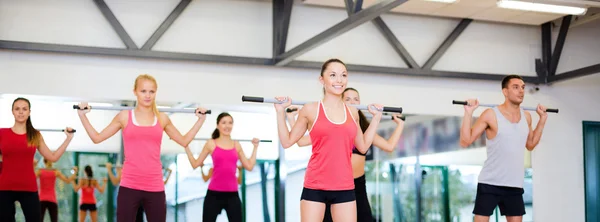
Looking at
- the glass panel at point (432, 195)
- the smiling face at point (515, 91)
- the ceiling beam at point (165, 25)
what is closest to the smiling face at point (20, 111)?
the ceiling beam at point (165, 25)

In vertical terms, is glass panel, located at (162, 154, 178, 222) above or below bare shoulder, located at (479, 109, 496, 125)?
below

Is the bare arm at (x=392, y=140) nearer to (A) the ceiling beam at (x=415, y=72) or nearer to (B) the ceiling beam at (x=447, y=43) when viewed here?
Answer: (A) the ceiling beam at (x=415, y=72)

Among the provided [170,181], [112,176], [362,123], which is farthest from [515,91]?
[112,176]

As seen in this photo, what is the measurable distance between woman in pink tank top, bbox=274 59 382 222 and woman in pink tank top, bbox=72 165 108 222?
4811 mm

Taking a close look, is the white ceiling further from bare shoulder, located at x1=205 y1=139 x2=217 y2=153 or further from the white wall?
bare shoulder, located at x1=205 y1=139 x2=217 y2=153

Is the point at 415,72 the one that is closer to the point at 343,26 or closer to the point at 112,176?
the point at 343,26

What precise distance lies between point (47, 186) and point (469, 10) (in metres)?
5.41

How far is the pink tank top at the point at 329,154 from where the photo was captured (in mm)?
4465

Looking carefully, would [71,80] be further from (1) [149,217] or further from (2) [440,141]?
(2) [440,141]

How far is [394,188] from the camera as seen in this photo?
9852mm

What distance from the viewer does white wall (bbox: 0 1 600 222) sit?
838 cm

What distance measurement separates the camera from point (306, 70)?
368 inches

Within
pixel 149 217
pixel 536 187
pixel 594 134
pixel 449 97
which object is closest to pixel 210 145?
pixel 149 217

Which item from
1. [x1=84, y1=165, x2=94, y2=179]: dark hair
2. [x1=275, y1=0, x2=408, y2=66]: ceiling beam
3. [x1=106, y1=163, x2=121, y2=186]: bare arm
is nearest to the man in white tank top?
[x1=275, y1=0, x2=408, y2=66]: ceiling beam
